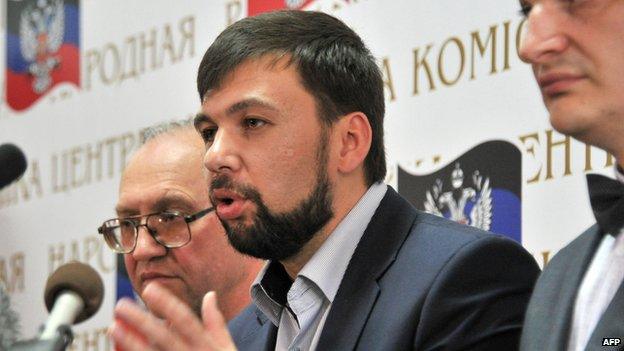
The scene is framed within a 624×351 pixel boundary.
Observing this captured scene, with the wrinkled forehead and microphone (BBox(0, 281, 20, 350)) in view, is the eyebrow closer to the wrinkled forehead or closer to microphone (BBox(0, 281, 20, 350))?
the wrinkled forehead

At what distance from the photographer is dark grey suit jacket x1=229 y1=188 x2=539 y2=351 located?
296cm

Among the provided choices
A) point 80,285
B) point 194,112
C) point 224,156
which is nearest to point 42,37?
point 194,112

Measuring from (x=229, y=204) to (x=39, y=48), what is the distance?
3.06 meters

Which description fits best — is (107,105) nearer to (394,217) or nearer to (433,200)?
(433,200)

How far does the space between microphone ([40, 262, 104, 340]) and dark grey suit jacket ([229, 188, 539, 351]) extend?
53 centimetres

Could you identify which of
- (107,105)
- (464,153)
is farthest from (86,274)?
(107,105)

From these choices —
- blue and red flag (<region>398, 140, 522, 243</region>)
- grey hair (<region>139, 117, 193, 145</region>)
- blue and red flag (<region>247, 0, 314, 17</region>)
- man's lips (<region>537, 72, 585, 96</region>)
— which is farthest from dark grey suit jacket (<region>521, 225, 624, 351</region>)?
blue and red flag (<region>247, 0, 314, 17</region>)

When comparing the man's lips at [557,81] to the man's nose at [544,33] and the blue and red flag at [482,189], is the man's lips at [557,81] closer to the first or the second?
the man's nose at [544,33]

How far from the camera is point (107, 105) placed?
5.67m

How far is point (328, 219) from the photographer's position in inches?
131

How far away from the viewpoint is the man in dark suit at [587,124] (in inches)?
92.0

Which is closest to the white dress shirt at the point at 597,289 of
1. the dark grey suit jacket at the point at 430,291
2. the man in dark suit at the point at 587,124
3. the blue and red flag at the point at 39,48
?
the man in dark suit at the point at 587,124

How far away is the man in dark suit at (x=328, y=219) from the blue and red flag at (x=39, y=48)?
8.58 feet

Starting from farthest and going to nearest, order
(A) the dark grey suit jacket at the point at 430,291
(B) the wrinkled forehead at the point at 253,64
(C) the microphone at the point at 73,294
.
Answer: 1. (B) the wrinkled forehead at the point at 253,64
2. (A) the dark grey suit jacket at the point at 430,291
3. (C) the microphone at the point at 73,294
